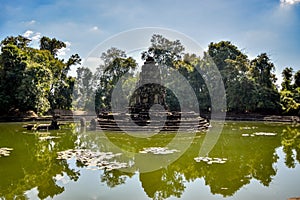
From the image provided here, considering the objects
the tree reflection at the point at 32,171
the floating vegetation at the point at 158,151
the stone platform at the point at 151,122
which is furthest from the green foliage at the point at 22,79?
the floating vegetation at the point at 158,151

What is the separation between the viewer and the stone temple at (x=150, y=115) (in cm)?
1756

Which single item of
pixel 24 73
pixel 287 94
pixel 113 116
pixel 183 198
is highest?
pixel 24 73

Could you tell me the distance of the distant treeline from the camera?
2747 cm

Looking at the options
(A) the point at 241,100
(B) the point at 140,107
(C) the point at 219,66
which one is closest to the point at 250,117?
(A) the point at 241,100

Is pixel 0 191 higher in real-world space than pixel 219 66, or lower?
lower

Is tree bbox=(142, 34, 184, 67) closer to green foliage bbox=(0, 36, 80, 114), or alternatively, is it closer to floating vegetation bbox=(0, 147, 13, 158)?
green foliage bbox=(0, 36, 80, 114)

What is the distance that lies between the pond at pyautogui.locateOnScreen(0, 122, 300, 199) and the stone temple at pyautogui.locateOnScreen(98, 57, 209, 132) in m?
5.47

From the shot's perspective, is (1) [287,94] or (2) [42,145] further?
(1) [287,94]

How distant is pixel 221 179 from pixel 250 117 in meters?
25.0

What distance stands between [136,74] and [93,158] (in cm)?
3456

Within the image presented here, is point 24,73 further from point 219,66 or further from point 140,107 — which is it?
point 219,66

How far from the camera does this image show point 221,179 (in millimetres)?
7047

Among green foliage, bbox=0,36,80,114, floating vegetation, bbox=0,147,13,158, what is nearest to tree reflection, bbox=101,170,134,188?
floating vegetation, bbox=0,147,13,158

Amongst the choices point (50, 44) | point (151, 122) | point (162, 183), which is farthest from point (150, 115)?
point (50, 44)
